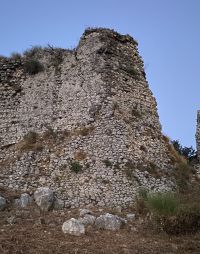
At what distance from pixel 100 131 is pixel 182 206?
4.98 m

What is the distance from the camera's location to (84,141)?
44.0ft

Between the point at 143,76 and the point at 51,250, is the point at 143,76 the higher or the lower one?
the higher one

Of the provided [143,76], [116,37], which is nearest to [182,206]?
[143,76]

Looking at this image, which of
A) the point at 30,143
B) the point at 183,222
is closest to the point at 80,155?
the point at 30,143

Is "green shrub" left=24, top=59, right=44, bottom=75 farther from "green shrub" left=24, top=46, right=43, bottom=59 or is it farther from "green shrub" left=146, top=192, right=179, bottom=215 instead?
"green shrub" left=146, top=192, right=179, bottom=215

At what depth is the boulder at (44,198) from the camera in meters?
11.3

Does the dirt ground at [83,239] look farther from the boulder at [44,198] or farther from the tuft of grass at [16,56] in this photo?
the tuft of grass at [16,56]

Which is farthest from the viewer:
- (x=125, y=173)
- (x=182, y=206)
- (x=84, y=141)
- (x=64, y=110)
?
(x=64, y=110)

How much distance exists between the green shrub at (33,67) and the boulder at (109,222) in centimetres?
764

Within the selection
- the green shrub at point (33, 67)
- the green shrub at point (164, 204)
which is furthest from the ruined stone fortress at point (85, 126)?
the green shrub at point (164, 204)

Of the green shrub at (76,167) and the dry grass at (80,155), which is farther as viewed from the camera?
the dry grass at (80,155)

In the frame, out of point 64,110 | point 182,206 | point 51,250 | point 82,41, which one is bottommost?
point 51,250

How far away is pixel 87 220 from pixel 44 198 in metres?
2.05

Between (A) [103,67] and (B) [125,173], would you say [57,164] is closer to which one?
(B) [125,173]
